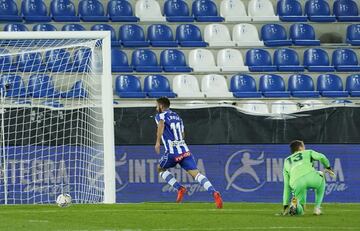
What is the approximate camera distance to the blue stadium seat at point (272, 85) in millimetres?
24062

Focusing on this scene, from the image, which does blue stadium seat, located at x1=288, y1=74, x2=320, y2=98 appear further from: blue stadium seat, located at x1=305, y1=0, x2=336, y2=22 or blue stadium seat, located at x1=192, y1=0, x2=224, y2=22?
blue stadium seat, located at x1=192, y1=0, x2=224, y2=22

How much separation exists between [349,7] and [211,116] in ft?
24.4

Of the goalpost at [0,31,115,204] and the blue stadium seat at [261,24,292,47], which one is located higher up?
the blue stadium seat at [261,24,292,47]

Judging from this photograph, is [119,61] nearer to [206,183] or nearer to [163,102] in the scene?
[163,102]

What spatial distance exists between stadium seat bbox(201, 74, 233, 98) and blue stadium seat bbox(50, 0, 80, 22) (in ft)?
10.5

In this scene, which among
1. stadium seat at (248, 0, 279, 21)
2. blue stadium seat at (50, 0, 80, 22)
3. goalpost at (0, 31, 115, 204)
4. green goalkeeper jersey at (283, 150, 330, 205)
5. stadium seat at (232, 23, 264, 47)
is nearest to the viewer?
green goalkeeper jersey at (283, 150, 330, 205)

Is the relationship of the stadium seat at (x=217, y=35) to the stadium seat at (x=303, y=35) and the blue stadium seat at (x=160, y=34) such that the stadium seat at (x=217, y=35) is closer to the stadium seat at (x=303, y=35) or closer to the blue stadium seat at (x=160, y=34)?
the blue stadium seat at (x=160, y=34)

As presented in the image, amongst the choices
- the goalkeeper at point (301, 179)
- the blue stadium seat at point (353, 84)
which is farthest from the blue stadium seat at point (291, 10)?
the goalkeeper at point (301, 179)

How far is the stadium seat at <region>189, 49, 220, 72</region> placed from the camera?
2467 cm

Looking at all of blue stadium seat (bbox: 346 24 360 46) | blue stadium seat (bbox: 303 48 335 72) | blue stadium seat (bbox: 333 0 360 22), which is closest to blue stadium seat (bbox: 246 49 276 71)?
blue stadium seat (bbox: 303 48 335 72)

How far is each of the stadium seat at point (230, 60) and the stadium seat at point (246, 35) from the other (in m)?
0.54

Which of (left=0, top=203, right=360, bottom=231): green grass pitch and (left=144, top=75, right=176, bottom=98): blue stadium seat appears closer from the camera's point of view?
(left=0, top=203, right=360, bottom=231): green grass pitch

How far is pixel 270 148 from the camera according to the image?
20.6 meters

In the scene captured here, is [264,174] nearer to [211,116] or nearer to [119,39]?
[211,116]
